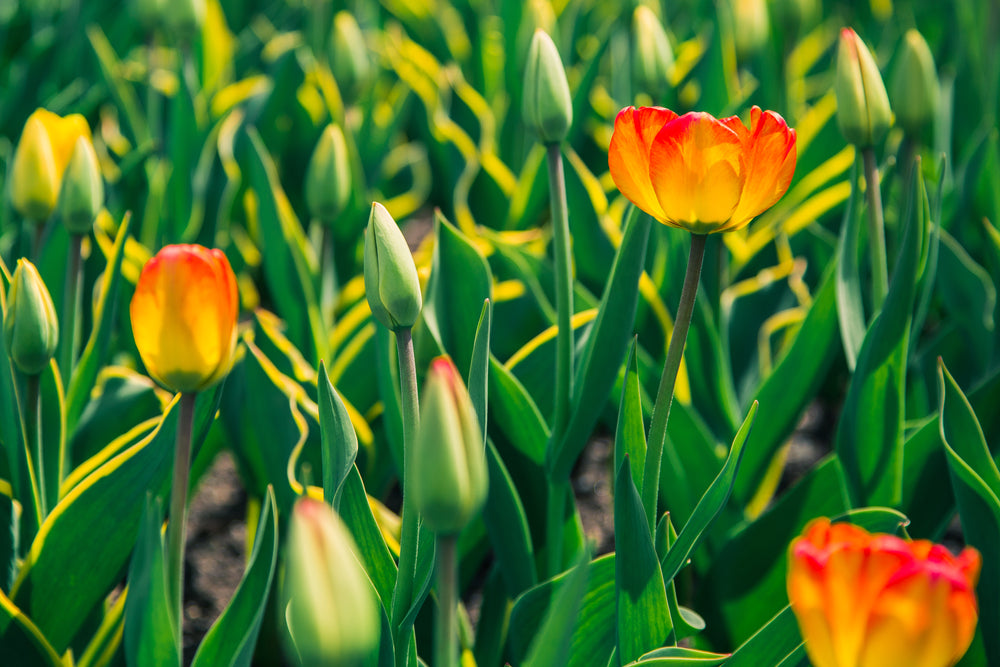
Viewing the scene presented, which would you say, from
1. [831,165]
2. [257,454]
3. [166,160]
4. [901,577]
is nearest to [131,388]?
[257,454]

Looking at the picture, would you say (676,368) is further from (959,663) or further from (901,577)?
(959,663)

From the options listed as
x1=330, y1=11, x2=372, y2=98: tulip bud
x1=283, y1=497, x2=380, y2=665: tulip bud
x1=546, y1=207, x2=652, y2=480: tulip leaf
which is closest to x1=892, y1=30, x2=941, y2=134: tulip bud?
x1=546, y1=207, x2=652, y2=480: tulip leaf

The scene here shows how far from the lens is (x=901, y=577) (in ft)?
1.37

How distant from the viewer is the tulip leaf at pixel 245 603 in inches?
27.1

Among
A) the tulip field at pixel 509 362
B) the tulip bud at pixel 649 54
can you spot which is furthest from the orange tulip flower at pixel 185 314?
the tulip bud at pixel 649 54

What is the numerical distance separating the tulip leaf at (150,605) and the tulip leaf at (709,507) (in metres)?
0.36

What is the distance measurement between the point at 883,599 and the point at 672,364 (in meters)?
0.28

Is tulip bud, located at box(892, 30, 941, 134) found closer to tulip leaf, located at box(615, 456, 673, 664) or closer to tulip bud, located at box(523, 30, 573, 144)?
tulip bud, located at box(523, 30, 573, 144)

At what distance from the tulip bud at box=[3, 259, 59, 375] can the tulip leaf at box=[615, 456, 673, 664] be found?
0.48m

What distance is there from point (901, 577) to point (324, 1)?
1.91 meters

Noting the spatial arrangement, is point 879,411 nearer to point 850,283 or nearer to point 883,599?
point 850,283

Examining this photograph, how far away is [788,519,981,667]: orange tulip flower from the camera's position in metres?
0.42

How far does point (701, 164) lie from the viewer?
0.64m

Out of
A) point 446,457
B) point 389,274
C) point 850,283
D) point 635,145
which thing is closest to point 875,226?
point 850,283
